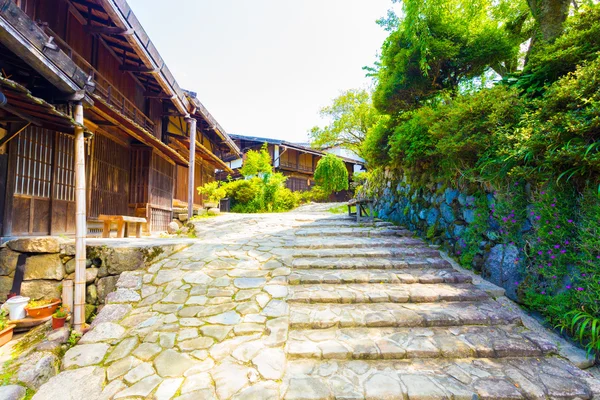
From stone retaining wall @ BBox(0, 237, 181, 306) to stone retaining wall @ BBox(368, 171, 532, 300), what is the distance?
5.66 m

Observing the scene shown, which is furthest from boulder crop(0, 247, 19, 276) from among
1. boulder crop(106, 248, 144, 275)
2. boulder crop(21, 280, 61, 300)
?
boulder crop(106, 248, 144, 275)

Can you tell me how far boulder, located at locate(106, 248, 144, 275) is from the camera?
14.3 ft

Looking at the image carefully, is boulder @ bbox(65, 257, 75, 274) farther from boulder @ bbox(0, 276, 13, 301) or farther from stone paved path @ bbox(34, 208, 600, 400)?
stone paved path @ bbox(34, 208, 600, 400)

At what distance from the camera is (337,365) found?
2.62m

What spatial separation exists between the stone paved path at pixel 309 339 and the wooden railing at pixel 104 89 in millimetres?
4368

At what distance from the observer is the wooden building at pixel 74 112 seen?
3.48m

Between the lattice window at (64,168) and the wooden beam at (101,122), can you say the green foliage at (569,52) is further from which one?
the lattice window at (64,168)

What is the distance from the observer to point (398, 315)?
10.8 ft

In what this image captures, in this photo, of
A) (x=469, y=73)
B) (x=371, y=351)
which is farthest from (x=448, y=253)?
(x=469, y=73)

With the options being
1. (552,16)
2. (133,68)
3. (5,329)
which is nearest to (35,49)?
(5,329)

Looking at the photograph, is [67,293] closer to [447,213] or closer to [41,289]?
[41,289]

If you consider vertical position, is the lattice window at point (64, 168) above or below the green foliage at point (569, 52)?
below

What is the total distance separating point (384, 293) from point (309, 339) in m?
1.39

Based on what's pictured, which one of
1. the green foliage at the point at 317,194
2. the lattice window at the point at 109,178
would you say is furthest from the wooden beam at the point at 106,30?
A: the green foliage at the point at 317,194
